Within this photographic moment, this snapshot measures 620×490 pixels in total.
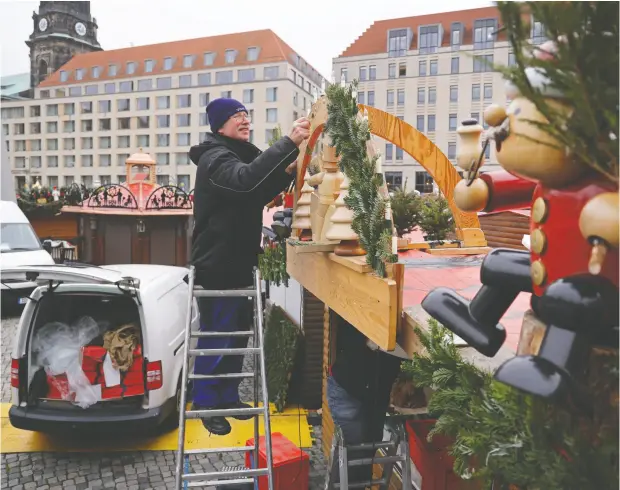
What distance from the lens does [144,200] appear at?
15062mm

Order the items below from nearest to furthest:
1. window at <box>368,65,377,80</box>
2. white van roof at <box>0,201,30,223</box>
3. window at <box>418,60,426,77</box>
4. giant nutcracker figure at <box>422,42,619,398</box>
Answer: giant nutcracker figure at <box>422,42,619,398</box>, white van roof at <box>0,201,30,223</box>, window at <box>418,60,426,77</box>, window at <box>368,65,377,80</box>

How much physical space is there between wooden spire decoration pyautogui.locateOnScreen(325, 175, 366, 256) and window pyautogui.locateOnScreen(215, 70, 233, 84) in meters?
57.8

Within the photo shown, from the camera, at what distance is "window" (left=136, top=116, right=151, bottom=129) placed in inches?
2424

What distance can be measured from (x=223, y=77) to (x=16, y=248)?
49092 mm

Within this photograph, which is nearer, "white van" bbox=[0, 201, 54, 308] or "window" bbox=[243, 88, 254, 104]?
"white van" bbox=[0, 201, 54, 308]

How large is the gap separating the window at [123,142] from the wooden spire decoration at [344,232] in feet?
211

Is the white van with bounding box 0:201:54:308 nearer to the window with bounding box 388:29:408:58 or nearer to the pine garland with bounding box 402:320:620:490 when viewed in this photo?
the pine garland with bounding box 402:320:620:490

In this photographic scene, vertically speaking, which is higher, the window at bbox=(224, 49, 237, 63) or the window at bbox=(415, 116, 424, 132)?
the window at bbox=(224, 49, 237, 63)

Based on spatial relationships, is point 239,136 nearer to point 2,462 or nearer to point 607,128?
point 607,128

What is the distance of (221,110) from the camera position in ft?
13.0

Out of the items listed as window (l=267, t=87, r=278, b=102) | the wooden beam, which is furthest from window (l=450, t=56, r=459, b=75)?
the wooden beam

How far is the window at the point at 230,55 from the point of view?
191ft

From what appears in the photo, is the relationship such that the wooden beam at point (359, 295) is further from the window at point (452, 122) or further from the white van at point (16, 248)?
the window at point (452, 122)

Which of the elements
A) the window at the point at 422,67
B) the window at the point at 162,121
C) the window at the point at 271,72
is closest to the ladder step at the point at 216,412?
the window at the point at 422,67
